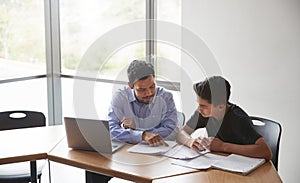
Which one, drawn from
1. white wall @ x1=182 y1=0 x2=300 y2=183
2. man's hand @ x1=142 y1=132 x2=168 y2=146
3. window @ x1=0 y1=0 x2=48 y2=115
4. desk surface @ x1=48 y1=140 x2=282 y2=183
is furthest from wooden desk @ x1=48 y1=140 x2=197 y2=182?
window @ x1=0 y1=0 x2=48 y2=115

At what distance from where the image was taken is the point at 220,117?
2555mm

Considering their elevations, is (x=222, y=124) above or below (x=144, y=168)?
above

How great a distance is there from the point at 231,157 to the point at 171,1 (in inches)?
75.6

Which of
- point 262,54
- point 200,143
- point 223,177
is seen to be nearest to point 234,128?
point 200,143

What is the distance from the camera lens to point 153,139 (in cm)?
259

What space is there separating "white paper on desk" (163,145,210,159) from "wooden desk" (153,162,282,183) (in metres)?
0.20

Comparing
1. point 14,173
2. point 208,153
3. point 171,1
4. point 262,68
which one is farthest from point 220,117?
point 171,1

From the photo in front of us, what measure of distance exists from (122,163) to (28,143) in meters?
0.66

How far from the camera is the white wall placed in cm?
327

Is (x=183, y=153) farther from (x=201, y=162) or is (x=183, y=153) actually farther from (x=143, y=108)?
(x=143, y=108)

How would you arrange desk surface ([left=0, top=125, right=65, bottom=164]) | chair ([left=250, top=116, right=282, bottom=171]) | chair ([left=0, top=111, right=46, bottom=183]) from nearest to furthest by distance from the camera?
desk surface ([left=0, top=125, right=65, bottom=164]), chair ([left=250, top=116, right=282, bottom=171]), chair ([left=0, top=111, right=46, bottom=183])

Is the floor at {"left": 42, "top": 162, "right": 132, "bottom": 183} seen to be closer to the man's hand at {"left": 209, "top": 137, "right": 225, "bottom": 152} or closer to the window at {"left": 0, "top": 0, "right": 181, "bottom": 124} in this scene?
the window at {"left": 0, "top": 0, "right": 181, "bottom": 124}

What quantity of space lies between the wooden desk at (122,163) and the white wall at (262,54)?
4.29 ft

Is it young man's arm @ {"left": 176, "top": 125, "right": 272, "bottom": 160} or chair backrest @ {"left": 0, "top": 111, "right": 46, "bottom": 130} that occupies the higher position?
chair backrest @ {"left": 0, "top": 111, "right": 46, "bottom": 130}
